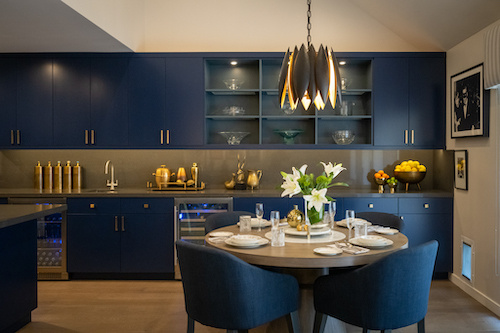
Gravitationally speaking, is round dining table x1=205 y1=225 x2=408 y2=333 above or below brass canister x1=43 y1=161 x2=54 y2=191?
below

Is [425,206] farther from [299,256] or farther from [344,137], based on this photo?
[299,256]

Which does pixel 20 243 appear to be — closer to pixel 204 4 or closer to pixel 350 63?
pixel 204 4

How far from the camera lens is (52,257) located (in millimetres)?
4859

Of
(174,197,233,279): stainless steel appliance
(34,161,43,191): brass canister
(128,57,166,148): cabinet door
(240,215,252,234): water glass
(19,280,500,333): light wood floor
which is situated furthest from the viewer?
(34,161,43,191): brass canister

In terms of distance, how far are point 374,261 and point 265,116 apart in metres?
2.89

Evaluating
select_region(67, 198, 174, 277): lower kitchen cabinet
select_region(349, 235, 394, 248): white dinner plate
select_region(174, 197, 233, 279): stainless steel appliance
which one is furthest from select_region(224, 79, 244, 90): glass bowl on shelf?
select_region(349, 235, 394, 248): white dinner plate

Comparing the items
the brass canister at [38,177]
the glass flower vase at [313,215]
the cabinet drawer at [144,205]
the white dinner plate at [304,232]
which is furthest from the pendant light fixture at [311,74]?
the brass canister at [38,177]

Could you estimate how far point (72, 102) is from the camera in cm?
513

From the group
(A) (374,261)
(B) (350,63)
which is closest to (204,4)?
(B) (350,63)

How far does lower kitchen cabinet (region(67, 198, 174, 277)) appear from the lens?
191 inches

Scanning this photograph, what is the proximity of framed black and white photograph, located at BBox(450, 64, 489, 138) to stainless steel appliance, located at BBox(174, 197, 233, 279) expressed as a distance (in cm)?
239

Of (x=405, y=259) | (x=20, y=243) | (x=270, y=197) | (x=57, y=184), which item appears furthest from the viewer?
(x=57, y=184)

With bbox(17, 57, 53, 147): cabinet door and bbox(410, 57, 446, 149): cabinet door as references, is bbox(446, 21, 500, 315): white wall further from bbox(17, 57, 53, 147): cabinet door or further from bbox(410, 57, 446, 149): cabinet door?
bbox(17, 57, 53, 147): cabinet door

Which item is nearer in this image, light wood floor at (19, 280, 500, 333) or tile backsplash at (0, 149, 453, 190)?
light wood floor at (19, 280, 500, 333)
